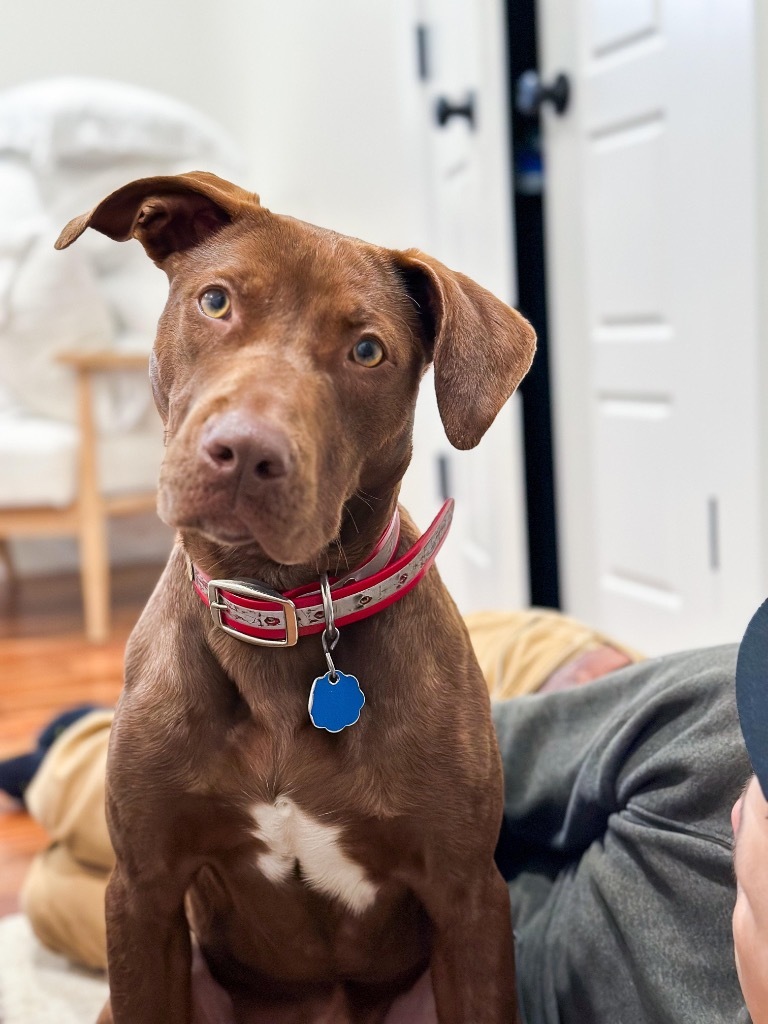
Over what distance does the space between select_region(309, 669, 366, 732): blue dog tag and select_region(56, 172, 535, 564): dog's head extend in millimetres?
131

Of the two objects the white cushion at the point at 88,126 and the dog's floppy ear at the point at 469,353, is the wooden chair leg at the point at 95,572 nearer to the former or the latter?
the white cushion at the point at 88,126

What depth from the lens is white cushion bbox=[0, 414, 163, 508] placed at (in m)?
3.47

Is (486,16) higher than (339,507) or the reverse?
higher

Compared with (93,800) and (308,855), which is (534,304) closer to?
(93,800)

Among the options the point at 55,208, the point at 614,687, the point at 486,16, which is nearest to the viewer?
the point at 614,687

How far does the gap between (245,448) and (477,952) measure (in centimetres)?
53

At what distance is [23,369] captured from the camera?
12.5ft

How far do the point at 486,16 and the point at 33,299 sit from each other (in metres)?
1.88

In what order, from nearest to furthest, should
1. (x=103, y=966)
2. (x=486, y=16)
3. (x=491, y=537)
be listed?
1. (x=103, y=966)
2. (x=486, y=16)
3. (x=491, y=537)

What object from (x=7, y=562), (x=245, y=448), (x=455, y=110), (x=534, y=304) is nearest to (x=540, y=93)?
(x=455, y=110)

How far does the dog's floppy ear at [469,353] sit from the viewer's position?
3.05 feet

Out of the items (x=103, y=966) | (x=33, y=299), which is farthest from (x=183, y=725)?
(x=33, y=299)

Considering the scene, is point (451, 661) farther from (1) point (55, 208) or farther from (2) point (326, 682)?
(1) point (55, 208)

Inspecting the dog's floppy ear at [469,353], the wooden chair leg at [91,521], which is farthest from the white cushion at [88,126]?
the dog's floppy ear at [469,353]
